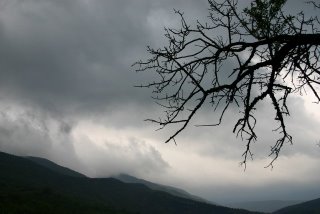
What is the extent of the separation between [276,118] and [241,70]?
→ 1073 mm

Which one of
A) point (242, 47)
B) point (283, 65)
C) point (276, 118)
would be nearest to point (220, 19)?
point (242, 47)

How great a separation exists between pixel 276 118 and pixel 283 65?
881mm

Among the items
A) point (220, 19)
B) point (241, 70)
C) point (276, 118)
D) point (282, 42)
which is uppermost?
point (220, 19)

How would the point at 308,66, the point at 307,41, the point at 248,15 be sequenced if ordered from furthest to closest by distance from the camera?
the point at 248,15 < the point at 308,66 < the point at 307,41

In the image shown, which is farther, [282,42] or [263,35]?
[263,35]

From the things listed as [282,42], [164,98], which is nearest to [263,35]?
[282,42]

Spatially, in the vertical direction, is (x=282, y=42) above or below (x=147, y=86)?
above

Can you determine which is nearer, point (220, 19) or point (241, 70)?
point (241, 70)

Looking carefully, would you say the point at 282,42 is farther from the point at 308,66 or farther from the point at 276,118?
the point at 276,118

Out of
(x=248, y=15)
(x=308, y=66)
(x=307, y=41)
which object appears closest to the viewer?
(x=307, y=41)

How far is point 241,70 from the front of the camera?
21.9ft

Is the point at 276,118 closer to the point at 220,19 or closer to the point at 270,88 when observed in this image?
the point at 270,88

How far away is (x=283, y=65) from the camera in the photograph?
6887 mm

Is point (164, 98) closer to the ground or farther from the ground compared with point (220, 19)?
closer to the ground
